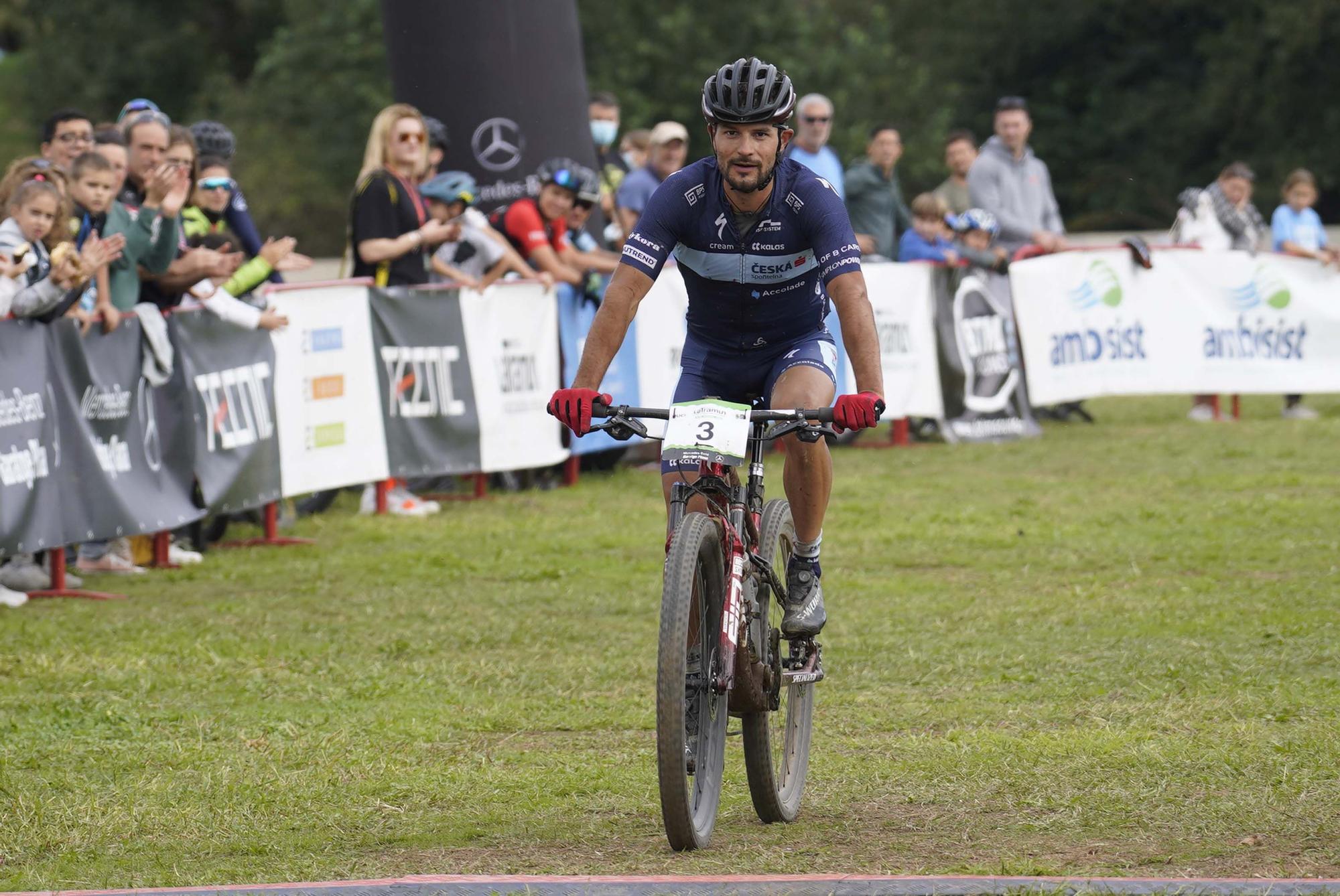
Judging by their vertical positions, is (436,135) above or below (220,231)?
above

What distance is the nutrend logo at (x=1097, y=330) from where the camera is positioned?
18.2m

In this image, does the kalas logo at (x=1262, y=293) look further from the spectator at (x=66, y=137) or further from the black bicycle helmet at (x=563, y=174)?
the spectator at (x=66, y=137)

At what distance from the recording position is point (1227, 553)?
11000 mm

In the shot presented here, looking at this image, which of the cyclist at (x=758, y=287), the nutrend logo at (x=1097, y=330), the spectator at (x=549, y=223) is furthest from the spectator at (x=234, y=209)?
the nutrend logo at (x=1097, y=330)

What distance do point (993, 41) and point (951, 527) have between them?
45.2 meters

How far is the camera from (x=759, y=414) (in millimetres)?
5656

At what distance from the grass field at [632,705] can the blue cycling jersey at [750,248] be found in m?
1.58

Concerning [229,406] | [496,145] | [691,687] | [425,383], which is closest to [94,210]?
[229,406]

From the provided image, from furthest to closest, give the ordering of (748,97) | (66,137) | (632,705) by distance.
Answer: (66,137) < (632,705) < (748,97)

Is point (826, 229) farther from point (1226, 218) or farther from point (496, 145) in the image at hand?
point (1226, 218)

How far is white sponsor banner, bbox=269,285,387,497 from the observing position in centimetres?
1221

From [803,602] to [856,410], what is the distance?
3.50 ft

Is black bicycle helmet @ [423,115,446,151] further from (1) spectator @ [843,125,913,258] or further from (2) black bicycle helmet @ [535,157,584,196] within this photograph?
(1) spectator @ [843,125,913,258]

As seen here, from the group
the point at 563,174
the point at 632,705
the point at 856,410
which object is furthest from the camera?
the point at 563,174
